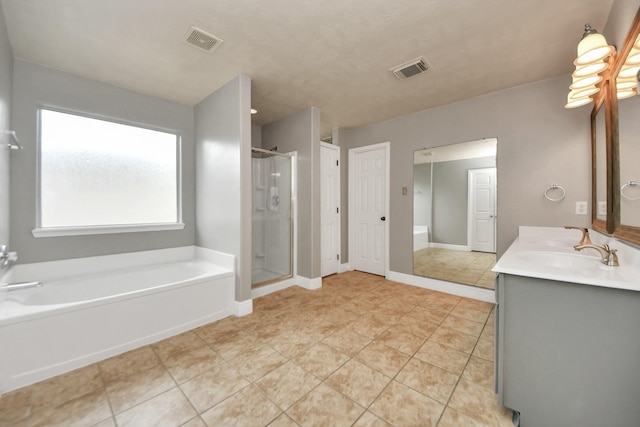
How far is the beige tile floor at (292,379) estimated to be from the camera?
1289mm

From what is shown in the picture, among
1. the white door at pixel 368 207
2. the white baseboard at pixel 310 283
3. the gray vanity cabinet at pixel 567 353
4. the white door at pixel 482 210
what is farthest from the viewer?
the white door at pixel 368 207

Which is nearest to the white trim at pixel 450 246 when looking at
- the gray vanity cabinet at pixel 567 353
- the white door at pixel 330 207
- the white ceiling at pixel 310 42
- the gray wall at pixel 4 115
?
the white door at pixel 330 207

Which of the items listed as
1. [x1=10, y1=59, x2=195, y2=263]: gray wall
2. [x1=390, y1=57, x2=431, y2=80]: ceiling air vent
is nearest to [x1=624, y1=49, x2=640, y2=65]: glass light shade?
[x1=390, y1=57, x2=431, y2=80]: ceiling air vent

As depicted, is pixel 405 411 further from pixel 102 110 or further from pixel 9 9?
pixel 102 110

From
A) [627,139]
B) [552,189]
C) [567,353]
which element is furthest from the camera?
[552,189]

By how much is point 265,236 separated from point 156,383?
79.7 inches

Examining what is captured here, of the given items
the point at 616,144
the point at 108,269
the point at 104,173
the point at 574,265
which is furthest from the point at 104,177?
the point at 616,144

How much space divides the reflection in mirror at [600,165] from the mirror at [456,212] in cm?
81

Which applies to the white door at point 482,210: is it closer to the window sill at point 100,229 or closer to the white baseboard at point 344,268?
the white baseboard at point 344,268

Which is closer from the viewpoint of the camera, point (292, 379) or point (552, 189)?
point (292, 379)

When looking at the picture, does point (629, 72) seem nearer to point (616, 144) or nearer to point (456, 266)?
point (616, 144)

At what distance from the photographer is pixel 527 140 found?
2.55m

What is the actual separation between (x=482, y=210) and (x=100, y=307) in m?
3.77

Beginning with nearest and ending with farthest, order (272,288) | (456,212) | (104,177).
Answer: (104,177) < (456,212) < (272,288)
